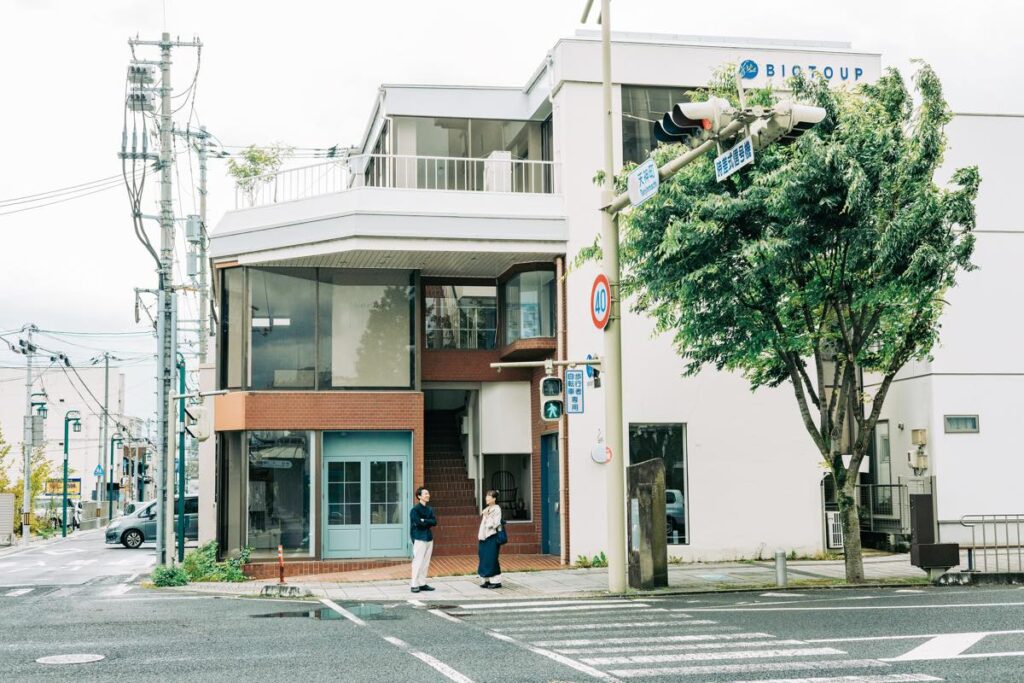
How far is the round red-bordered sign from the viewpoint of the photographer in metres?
16.2

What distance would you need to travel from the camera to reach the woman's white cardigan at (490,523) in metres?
18.0

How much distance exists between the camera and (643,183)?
572 inches

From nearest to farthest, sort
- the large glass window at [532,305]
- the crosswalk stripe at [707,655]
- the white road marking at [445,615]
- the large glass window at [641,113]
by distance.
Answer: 1. the crosswalk stripe at [707,655]
2. the white road marking at [445,615]
3. the large glass window at [641,113]
4. the large glass window at [532,305]

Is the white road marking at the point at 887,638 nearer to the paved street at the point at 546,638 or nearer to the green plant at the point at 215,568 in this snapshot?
the paved street at the point at 546,638

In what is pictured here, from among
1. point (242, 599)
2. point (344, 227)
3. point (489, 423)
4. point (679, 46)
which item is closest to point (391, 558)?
point (489, 423)

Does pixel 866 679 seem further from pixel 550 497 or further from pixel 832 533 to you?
pixel 550 497

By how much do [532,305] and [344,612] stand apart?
10.1m

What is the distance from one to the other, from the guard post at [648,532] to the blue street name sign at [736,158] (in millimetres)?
6184

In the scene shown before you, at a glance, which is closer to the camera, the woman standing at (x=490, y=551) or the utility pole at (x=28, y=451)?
the woman standing at (x=490, y=551)

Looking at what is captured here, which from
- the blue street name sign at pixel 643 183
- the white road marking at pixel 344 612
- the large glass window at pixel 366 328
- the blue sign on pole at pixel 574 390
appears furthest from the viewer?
the large glass window at pixel 366 328

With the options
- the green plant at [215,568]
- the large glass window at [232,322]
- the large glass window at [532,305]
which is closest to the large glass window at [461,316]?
the large glass window at [532,305]

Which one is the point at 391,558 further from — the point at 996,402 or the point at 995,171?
the point at 995,171

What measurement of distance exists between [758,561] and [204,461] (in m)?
16.0

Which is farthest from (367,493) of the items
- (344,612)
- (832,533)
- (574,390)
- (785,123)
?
(785,123)
